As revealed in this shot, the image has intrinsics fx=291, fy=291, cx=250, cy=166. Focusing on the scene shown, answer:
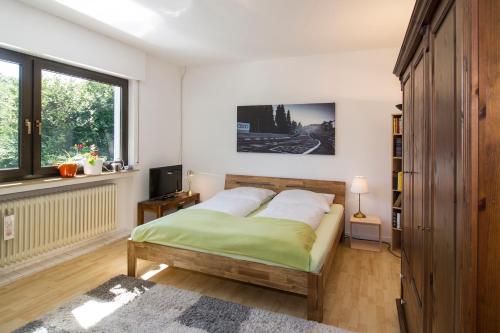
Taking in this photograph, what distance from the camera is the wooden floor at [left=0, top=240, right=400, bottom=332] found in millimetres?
2217

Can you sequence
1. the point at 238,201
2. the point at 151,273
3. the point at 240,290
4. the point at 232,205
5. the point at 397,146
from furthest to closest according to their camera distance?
the point at 397,146
the point at 238,201
the point at 232,205
the point at 151,273
the point at 240,290

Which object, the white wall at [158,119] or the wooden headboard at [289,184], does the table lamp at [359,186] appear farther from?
the white wall at [158,119]

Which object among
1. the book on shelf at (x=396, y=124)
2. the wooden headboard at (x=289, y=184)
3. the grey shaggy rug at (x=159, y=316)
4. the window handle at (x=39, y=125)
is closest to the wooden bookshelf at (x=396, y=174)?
the book on shelf at (x=396, y=124)

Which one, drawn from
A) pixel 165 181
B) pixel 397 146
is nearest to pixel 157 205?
pixel 165 181

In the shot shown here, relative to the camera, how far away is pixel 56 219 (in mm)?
3057

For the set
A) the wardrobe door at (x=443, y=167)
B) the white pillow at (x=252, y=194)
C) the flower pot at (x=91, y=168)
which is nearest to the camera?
the wardrobe door at (x=443, y=167)

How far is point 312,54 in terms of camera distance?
407cm

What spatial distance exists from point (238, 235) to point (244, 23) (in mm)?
2154

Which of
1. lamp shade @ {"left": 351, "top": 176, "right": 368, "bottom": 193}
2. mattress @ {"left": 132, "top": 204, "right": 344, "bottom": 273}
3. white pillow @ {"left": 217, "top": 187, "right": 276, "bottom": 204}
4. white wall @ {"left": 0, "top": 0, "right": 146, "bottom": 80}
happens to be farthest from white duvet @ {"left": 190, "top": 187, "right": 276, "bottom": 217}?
white wall @ {"left": 0, "top": 0, "right": 146, "bottom": 80}

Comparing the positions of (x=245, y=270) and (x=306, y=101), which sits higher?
(x=306, y=101)

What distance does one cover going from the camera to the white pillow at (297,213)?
2.88 metres

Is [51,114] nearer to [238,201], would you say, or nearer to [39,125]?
[39,125]

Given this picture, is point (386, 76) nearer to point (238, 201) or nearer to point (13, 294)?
point (238, 201)

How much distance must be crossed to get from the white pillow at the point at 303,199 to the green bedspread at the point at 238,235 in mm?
681
